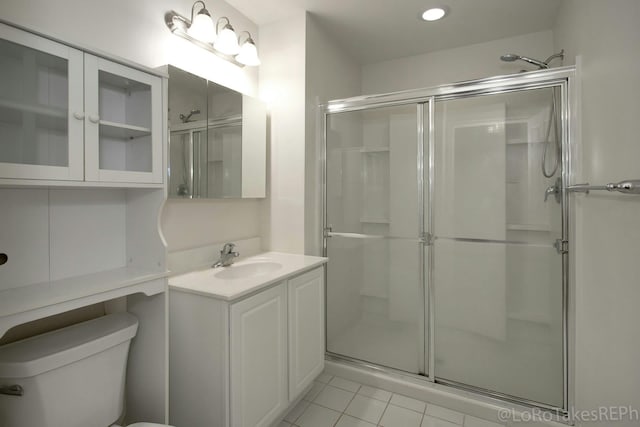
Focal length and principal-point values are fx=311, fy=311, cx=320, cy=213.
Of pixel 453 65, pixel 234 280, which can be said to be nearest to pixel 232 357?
pixel 234 280

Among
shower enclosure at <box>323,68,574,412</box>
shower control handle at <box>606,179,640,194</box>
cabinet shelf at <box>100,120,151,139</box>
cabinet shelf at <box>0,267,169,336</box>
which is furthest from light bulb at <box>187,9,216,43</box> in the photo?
shower control handle at <box>606,179,640,194</box>

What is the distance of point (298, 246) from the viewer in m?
2.23

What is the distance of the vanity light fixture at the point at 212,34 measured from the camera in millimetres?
1698

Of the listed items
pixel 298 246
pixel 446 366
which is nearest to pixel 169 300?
pixel 298 246

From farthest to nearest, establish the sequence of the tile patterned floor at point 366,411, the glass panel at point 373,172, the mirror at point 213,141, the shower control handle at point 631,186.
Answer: the glass panel at point 373,172 < the tile patterned floor at point 366,411 < the mirror at point 213,141 < the shower control handle at point 631,186

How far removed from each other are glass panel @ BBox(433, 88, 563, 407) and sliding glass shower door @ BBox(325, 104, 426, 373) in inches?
6.6

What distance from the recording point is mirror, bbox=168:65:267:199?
165 centimetres

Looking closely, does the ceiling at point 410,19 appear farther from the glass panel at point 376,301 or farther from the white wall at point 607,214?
the glass panel at point 376,301

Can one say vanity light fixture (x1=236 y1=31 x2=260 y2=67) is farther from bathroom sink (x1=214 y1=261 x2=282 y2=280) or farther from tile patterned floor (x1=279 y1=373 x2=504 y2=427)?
tile patterned floor (x1=279 y1=373 x2=504 y2=427)

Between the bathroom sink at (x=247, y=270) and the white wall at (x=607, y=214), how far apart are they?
1531 mm

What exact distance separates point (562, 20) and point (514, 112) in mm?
786

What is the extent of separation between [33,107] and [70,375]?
0.92m

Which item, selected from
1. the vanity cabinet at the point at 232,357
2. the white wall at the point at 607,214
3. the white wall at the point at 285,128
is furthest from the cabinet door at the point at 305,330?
the white wall at the point at 607,214

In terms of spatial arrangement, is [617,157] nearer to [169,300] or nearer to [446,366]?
[446,366]
